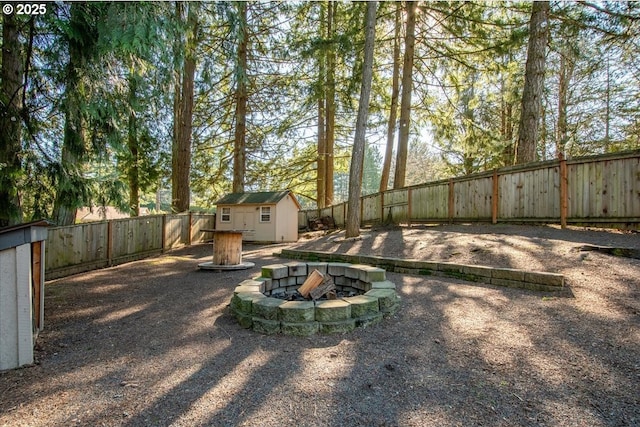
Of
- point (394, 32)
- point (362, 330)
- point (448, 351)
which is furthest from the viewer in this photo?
point (394, 32)

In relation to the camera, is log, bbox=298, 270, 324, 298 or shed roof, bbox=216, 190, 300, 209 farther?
shed roof, bbox=216, 190, 300, 209

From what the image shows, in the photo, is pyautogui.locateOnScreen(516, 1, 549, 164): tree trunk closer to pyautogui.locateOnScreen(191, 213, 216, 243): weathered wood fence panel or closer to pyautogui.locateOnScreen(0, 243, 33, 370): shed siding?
pyautogui.locateOnScreen(0, 243, 33, 370): shed siding

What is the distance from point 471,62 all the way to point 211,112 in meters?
11.6

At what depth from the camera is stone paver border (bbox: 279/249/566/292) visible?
14.5ft

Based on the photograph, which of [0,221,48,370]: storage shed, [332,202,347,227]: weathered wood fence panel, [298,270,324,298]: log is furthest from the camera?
[332,202,347,227]: weathered wood fence panel

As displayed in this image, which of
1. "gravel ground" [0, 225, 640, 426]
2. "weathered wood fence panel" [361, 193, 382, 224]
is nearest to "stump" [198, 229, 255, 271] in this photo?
"gravel ground" [0, 225, 640, 426]

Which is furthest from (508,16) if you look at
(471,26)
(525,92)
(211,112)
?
(211,112)

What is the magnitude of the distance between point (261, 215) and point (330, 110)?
6.51 metres

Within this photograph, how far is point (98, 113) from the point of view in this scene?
427 cm

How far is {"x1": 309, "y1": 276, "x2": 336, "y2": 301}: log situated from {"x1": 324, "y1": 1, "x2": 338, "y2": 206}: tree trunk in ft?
30.0

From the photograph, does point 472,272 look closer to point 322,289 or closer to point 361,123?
point 322,289

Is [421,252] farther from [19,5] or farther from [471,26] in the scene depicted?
[471,26]

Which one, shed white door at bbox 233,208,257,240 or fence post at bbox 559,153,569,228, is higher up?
fence post at bbox 559,153,569,228

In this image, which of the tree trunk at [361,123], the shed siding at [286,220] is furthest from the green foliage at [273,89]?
the shed siding at [286,220]
